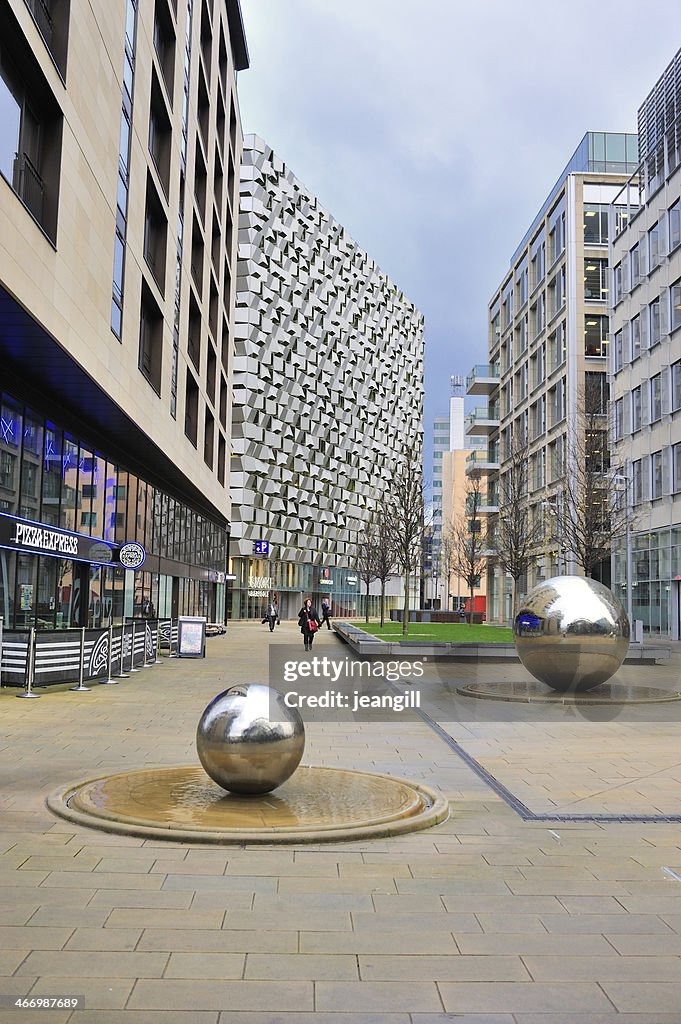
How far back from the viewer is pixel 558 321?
216ft

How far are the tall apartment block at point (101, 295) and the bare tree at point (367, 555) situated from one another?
120 feet

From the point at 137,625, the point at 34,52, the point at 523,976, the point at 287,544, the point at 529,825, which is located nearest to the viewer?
the point at 523,976

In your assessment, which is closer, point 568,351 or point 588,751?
point 588,751

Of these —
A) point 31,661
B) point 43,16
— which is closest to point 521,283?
point 43,16

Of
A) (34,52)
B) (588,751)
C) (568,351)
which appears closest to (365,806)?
(588,751)

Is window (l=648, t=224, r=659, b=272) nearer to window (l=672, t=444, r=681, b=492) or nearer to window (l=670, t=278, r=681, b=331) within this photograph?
window (l=670, t=278, r=681, b=331)

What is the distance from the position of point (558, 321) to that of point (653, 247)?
17093 millimetres

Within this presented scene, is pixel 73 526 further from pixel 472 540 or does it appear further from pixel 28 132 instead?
pixel 472 540

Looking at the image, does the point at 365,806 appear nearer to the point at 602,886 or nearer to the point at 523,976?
the point at 602,886

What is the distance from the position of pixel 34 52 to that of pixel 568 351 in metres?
50.6

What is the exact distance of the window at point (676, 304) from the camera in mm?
45094

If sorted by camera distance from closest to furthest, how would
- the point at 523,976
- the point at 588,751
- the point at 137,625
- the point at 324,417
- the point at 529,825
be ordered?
1. the point at 523,976
2. the point at 529,825
3. the point at 588,751
4. the point at 137,625
5. the point at 324,417

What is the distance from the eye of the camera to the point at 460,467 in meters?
156

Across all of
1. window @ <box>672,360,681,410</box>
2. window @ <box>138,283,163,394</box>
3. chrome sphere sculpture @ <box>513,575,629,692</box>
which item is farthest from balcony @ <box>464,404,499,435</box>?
chrome sphere sculpture @ <box>513,575,629,692</box>
